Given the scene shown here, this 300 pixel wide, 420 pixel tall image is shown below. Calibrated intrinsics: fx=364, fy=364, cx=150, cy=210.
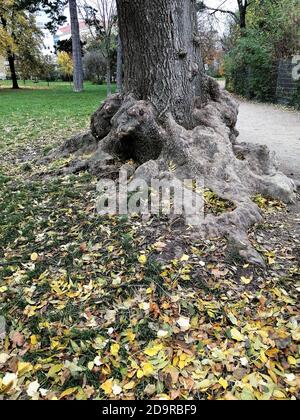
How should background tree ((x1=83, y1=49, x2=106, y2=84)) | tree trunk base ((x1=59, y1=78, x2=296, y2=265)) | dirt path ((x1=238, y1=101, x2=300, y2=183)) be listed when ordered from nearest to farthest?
tree trunk base ((x1=59, y1=78, x2=296, y2=265))
dirt path ((x1=238, y1=101, x2=300, y2=183))
background tree ((x1=83, y1=49, x2=106, y2=84))

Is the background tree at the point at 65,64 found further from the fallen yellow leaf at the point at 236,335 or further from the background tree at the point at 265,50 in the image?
the fallen yellow leaf at the point at 236,335

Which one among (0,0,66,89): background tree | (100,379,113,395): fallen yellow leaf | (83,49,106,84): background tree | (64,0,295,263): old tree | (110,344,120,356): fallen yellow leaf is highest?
(0,0,66,89): background tree

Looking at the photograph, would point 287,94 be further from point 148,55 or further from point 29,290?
point 29,290

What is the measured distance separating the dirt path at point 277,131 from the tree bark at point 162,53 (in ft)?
6.47

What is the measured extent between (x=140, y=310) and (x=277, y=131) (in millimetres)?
7387

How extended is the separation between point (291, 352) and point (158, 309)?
0.87 m

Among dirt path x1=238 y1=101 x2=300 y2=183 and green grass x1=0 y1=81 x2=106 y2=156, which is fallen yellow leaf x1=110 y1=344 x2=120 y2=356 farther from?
green grass x1=0 y1=81 x2=106 y2=156

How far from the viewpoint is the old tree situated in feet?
12.7

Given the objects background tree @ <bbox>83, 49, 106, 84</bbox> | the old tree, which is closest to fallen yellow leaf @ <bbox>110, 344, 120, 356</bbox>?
Answer: the old tree

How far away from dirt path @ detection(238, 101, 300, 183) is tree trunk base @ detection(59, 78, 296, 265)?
93cm

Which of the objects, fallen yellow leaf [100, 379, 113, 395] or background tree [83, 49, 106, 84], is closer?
fallen yellow leaf [100, 379, 113, 395]

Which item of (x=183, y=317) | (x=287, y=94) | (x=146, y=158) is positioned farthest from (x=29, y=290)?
(x=287, y=94)

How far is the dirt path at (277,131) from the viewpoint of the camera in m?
5.82
